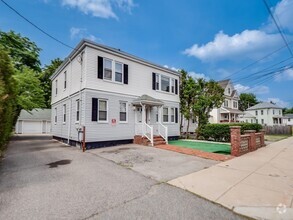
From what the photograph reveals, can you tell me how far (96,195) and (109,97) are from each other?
8792 mm

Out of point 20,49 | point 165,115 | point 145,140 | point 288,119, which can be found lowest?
point 145,140

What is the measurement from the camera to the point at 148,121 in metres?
14.9

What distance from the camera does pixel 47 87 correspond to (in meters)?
31.5

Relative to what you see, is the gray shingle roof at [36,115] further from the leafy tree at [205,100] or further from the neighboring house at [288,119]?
the neighboring house at [288,119]

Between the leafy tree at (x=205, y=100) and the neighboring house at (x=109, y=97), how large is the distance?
2531mm

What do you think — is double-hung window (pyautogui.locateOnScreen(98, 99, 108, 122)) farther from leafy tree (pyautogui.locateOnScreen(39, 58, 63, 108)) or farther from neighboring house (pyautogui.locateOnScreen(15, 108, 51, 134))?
neighboring house (pyautogui.locateOnScreen(15, 108, 51, 134))

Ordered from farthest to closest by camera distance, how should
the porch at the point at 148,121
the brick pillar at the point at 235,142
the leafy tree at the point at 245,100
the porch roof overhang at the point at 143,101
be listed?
1. the leafy tree at the point at 245,100
2. the porch roof overhang at the point at 143,101
3. the porch at the point at 148,121
4. the brick pillar at the point at 235,142

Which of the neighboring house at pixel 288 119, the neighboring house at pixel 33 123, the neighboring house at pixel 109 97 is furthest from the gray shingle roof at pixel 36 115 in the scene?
the neighboring house at pixel 288 119

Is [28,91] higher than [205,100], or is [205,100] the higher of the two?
[28,91]

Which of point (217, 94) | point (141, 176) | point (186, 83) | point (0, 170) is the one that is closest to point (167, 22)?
point (186, 83)

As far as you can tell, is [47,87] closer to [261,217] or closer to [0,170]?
[0,170]

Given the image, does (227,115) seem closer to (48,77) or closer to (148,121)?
(148,121)

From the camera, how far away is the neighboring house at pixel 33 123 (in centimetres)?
3065

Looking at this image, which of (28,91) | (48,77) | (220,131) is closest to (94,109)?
(220,131)
